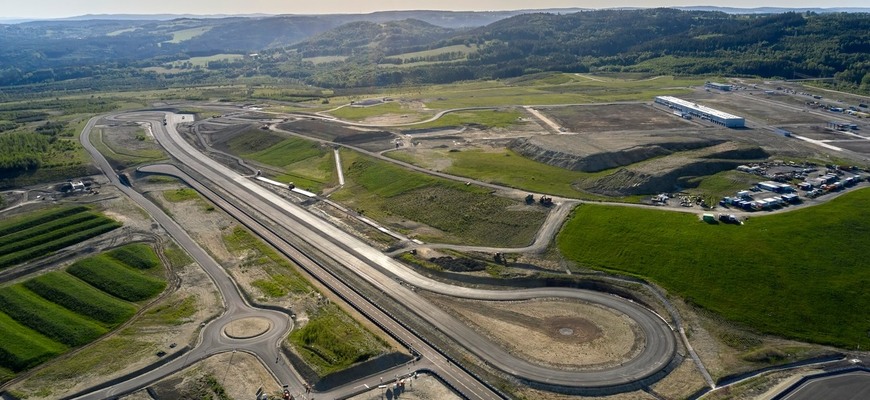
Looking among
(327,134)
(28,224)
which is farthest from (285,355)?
(327,134)

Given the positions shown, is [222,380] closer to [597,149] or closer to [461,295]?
[461,295]

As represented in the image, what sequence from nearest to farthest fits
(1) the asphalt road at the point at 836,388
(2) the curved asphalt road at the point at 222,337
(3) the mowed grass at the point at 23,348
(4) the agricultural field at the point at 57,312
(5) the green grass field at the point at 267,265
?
(1) the asphalt road at the point at 836,388 → (2) the curved asphalt road at the point at 222,337 → (3) the mowed grass at the point at 23,348 → (4) the agricultural field at the point at 57,312 → (5) the green grass field at the point at 267,265

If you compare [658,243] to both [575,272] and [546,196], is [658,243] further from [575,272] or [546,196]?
[546,196]

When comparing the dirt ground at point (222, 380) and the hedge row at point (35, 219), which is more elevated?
the hedge row at point (35, 219)

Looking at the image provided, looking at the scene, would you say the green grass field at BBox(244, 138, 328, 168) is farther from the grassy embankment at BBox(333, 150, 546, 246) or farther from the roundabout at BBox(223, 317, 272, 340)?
the roundabout at BBox(223, 317, 272, 340)

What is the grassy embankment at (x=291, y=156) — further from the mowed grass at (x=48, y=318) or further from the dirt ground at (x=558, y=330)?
the dirt ground at (x=558, y=330)

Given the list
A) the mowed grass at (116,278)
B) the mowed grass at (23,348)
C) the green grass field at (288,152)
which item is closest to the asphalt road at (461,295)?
the mowed grass at (116,278)

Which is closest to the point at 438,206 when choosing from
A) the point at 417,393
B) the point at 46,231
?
the point at 417,393
